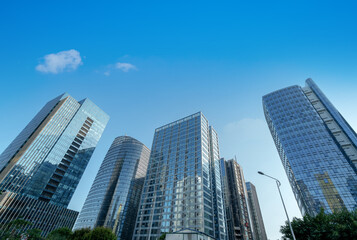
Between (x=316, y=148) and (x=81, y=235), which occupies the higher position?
(x=316, y=148)

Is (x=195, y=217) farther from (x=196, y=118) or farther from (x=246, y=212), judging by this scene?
(x=246, y=212)

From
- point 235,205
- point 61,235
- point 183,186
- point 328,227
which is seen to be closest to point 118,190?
point 183,186

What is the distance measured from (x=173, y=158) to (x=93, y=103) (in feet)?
279

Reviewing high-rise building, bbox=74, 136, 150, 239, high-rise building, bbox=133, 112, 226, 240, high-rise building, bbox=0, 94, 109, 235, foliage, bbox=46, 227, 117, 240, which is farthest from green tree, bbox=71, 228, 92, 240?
high-rise building, bbox=74, 136, 150, 239

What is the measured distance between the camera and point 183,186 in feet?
246

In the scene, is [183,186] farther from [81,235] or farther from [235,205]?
[235,205]

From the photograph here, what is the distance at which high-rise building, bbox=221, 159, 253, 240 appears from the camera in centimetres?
10056

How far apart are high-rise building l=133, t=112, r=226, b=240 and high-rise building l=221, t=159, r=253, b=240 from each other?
3087 cm

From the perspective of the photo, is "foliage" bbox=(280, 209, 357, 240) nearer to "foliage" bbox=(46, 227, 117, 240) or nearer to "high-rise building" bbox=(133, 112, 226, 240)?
"high-rise building" bbox=(133, 112, 226, 240)

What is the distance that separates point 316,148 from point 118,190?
11549cm

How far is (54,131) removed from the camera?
102375mm

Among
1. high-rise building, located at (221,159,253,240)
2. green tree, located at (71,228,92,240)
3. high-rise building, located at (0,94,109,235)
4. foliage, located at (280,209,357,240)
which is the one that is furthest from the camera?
high-rise building, located at (221,159,253,240)

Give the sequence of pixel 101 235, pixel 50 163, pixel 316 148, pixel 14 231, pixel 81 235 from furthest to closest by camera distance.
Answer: pixel 50 163
pixel 316 148
pixel 14 231
pixel 81 235
pixel 101 235

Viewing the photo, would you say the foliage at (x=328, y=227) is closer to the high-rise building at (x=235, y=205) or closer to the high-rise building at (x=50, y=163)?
the high-rise building at (x=235, y=205)
